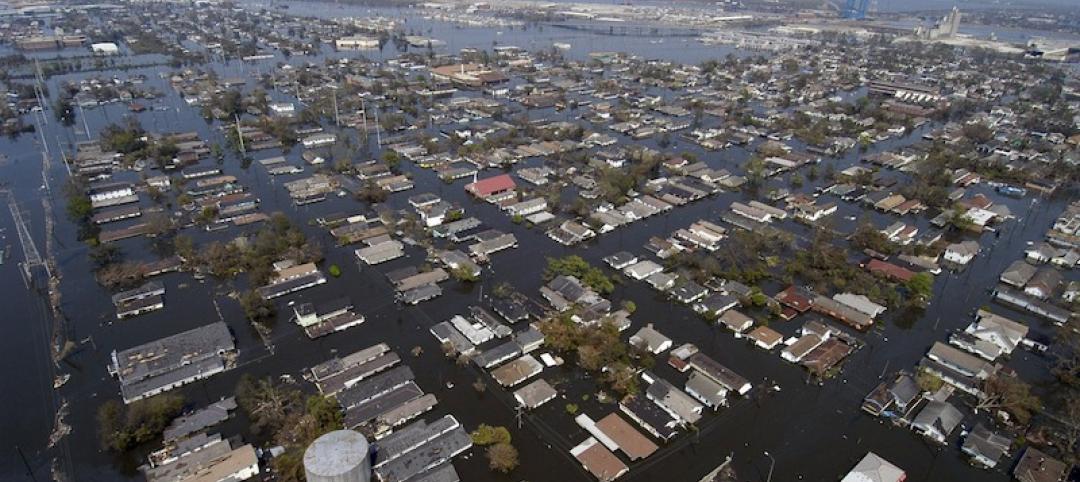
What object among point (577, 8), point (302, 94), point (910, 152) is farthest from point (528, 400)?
point (577, 8)

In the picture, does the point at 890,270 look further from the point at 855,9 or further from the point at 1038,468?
the point at 855,9

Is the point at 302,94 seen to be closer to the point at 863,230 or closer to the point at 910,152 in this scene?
the point at 863,230

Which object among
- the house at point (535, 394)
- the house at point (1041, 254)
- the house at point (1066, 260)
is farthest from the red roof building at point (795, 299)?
the house at point (1066, 260)

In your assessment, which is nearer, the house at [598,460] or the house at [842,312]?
the house at [598,460]

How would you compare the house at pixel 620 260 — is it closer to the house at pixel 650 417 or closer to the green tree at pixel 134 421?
the house at pixel 650 417

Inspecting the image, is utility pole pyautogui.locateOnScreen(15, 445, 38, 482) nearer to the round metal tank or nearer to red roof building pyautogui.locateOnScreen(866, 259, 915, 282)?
the round metal tank

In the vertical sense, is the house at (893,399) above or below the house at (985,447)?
above

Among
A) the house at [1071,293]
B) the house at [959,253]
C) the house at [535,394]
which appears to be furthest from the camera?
the house at [959,253]
